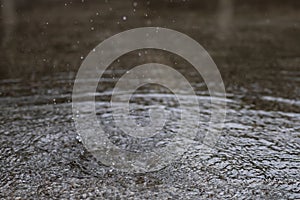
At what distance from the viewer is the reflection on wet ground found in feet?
9.52

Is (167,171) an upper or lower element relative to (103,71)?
lower

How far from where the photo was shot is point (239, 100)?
176 inches

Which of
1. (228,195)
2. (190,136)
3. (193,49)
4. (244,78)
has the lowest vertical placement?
(228,195)

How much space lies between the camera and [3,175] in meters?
3.03

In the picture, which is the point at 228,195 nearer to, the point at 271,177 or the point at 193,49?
the point at 271,177

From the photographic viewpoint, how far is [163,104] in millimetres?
4395

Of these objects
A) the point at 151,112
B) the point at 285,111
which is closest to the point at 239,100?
the point at 285,111

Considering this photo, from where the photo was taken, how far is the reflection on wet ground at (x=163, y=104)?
2.90 metres

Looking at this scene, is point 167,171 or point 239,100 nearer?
point 167,171

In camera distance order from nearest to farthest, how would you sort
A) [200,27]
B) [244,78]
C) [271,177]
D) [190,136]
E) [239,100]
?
[271,177] < [190,136] < [239,100] < [244,78] < [200,27]

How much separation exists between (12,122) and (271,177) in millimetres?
2304

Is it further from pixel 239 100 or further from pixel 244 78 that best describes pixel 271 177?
pixel 244 78

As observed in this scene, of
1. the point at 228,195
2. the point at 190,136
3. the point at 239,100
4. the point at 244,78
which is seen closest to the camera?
the point at 228,195

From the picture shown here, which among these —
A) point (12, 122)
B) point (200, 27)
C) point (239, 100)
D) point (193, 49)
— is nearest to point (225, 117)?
point (239, 100)
